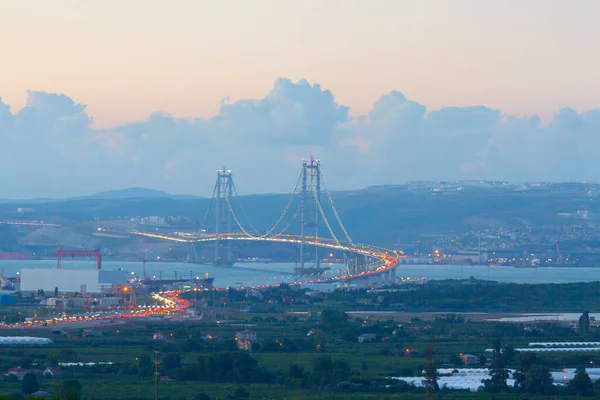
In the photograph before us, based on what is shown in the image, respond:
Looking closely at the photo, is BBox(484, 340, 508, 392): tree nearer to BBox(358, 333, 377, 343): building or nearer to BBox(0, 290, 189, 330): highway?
BBox(358, 333, 377, 343): building

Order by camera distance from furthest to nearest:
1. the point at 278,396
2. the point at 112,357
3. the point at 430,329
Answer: the point at 430,329
the point at 112,357
the point at 278,396

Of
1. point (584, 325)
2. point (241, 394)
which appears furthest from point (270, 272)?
point (241, 394)

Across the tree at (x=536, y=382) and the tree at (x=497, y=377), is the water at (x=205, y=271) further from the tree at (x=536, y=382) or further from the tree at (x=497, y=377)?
the tree at (x=536, y=382)

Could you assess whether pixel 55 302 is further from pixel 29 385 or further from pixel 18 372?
pixel 29 385

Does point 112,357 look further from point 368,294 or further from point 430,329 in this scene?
point 368,294

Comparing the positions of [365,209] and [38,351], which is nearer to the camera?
[38,351]

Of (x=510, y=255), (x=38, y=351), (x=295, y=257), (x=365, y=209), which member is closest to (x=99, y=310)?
(x=38, y=351)
